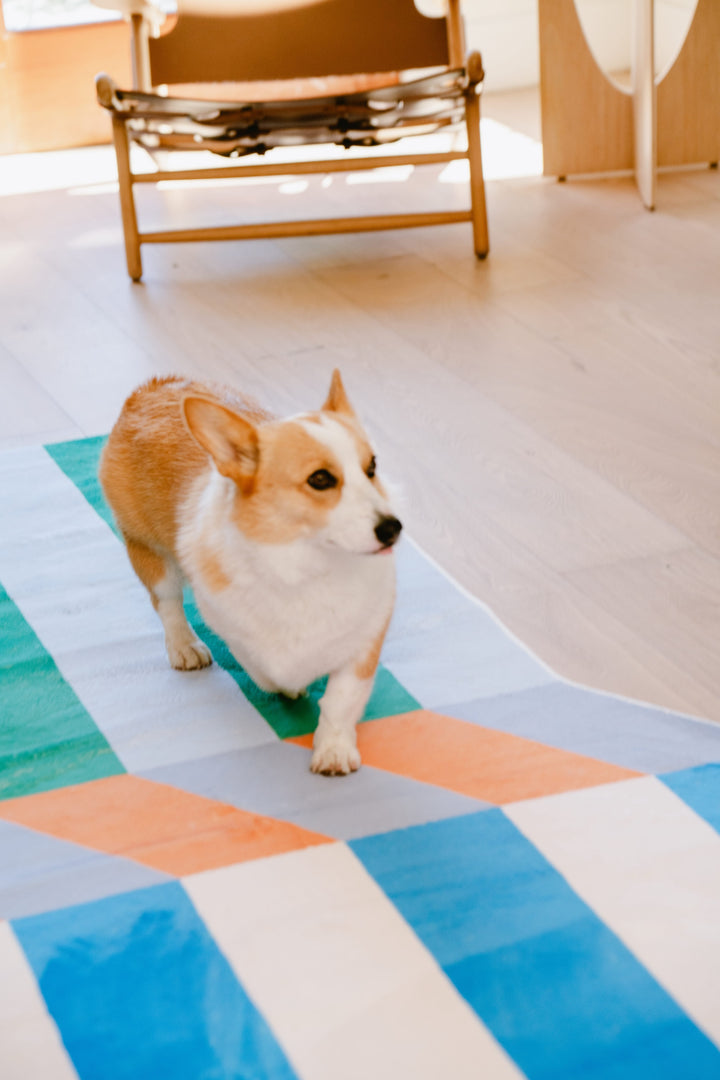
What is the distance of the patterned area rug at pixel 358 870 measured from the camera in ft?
4.50

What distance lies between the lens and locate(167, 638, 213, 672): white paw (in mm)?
2055

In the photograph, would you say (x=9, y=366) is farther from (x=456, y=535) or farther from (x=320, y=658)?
(x=320, y=658)

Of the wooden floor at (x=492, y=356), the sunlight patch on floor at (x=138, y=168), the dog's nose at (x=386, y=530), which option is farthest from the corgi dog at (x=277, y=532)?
the sunlight patch on floor at (x=138, y=168)

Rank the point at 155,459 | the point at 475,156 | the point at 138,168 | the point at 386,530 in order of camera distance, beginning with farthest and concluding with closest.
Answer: the point at 138,168
the point at 475,156
the point at 155,459
the point at 386,530

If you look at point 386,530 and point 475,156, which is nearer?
point 386,530

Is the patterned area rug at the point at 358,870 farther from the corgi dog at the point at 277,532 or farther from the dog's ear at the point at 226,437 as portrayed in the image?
the dog's ear at the point at 226,437

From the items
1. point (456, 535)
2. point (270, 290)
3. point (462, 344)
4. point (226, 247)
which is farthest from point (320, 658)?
point (226, 247)

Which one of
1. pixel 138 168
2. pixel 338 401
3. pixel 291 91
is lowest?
pixel 138 168

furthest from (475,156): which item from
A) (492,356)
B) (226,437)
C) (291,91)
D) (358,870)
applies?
(358,870)

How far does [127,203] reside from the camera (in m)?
3.67

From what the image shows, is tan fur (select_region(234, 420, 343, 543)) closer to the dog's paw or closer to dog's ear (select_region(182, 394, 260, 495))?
dog's ear (select_region(182, 394, 260, 495))

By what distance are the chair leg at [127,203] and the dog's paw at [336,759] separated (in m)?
2.25

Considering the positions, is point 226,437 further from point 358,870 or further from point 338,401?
point 358,870

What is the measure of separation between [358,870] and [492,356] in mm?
1800
